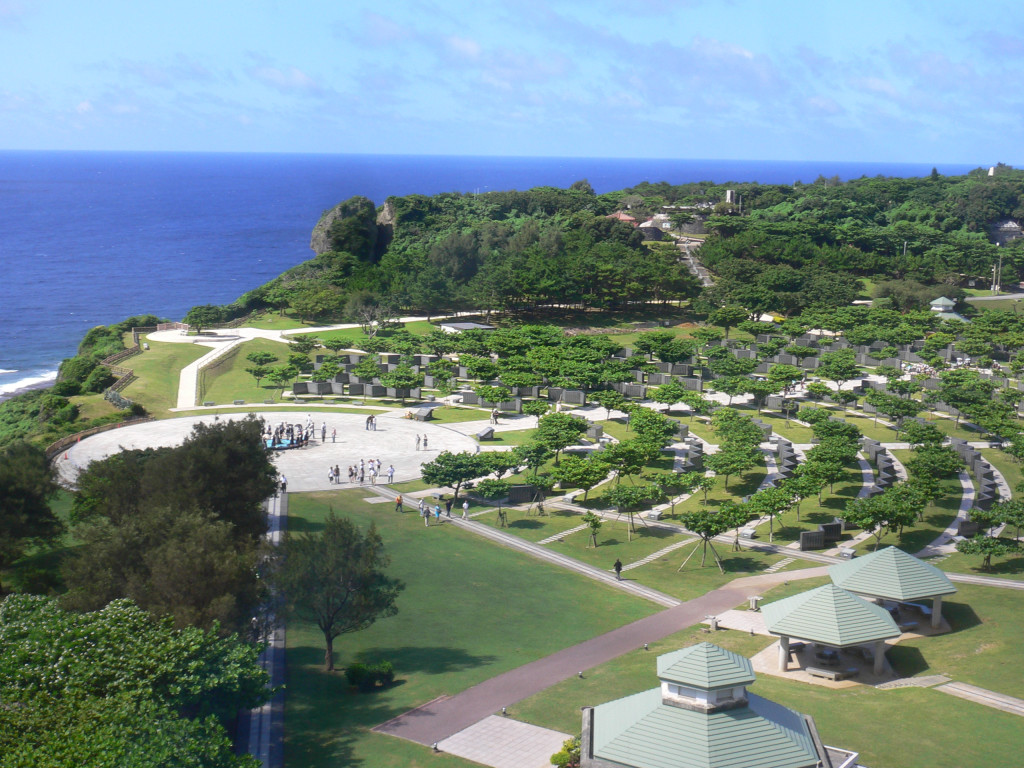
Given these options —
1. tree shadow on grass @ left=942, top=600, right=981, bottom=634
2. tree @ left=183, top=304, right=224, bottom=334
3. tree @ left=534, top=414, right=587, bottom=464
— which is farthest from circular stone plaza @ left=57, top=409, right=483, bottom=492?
tree shadow on grass @ left=942, top=600, right=981, bottom=634

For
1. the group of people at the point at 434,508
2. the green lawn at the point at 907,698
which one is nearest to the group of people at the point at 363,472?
the group of people at the point at 434,508

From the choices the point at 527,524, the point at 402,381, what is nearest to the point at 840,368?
the point at 402,381

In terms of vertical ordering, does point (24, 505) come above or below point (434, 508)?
above

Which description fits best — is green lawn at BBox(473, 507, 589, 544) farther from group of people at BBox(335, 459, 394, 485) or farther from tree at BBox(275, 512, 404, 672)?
tree at BBox(275, 512, 404, 672)

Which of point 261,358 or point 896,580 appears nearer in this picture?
point 896,580

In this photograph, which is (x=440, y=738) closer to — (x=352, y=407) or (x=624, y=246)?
(x=352, y=407)

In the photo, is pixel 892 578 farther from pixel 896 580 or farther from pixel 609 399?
pixel 609 399

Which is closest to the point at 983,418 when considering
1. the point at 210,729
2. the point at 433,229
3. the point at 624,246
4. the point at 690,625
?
the point at 690,625
